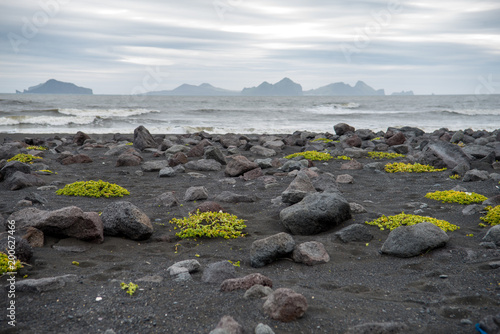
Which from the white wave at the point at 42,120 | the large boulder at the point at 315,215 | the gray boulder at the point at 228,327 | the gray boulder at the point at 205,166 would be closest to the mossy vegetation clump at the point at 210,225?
the large boulder at the point at 315,215

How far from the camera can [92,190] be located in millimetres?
8328

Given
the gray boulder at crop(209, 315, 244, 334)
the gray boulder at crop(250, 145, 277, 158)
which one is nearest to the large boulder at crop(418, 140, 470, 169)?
the gray boulder at crop(250, 145, 277, 158)

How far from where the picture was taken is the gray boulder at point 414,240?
5.29 metres

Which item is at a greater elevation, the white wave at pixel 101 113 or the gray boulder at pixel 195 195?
the white wave at pixel 101 113

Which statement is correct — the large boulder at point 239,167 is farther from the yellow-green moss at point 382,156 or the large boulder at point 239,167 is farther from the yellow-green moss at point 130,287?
the yellow-green moss at point 130,287

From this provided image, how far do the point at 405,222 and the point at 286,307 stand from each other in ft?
10.9

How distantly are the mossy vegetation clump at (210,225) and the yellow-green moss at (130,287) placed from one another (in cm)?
184

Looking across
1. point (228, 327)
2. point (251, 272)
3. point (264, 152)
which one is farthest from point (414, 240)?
point (264, 152)

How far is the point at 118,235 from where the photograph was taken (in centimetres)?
597

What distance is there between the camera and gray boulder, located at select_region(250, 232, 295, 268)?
16.6ft

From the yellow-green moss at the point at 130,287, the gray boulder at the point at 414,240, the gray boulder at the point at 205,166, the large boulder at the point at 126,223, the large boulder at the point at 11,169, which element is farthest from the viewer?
the gray boulder at the point at 205,166

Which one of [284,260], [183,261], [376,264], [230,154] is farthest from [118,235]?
[230,154]

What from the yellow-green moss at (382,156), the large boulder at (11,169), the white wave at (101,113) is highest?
the white wave at (101,113)

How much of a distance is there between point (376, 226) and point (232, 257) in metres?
2.50
